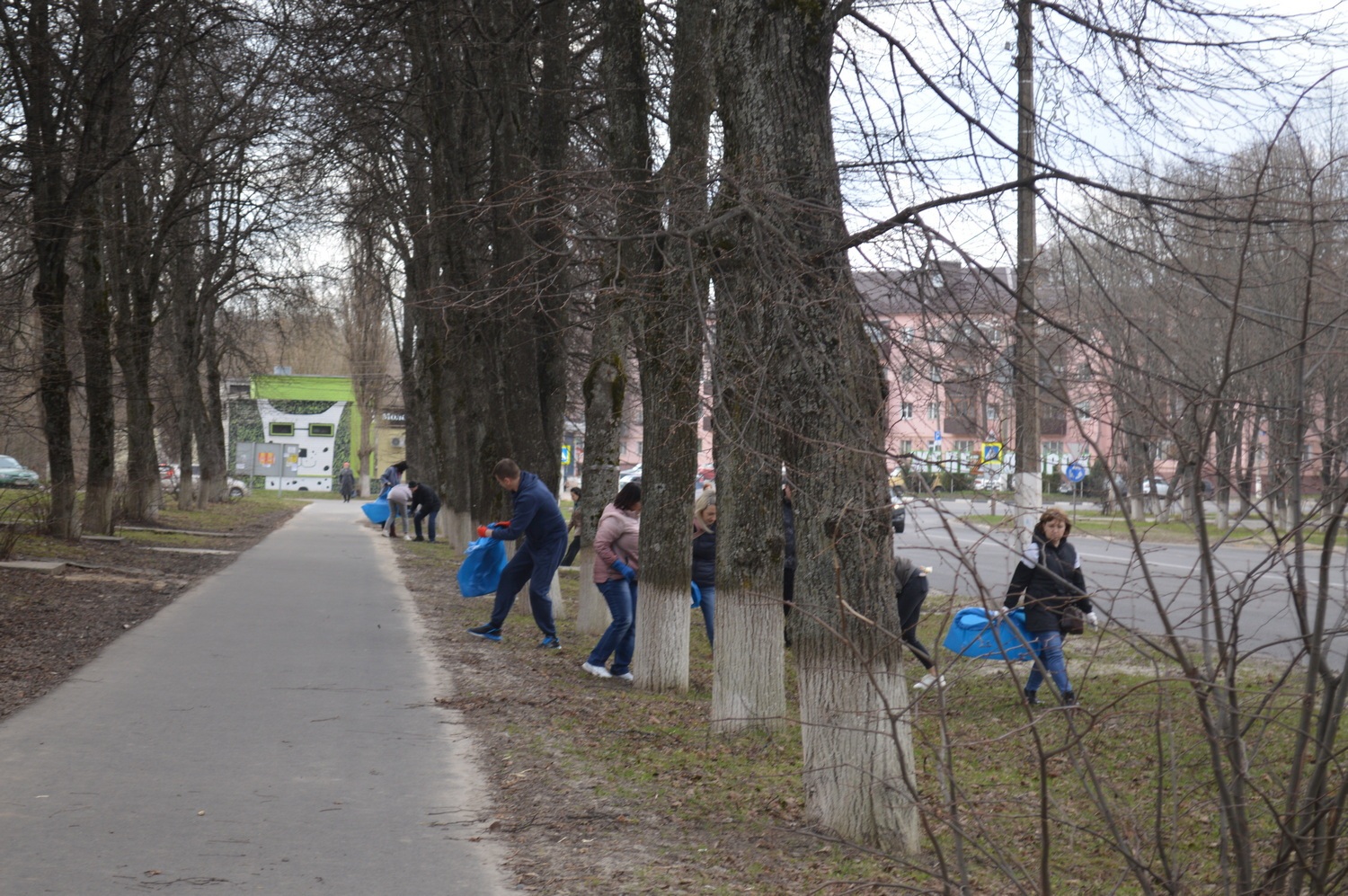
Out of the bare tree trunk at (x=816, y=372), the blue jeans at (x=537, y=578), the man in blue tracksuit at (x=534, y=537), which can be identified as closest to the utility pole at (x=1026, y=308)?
the bare tree trunk at (x=816, y=372)

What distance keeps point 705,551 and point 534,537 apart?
65.2 inches

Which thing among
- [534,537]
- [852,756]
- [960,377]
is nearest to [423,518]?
[534,537]

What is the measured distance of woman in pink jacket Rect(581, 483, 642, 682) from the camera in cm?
1149

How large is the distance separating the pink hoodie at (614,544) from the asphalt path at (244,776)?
1.69m

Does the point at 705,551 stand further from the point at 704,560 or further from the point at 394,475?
the point at 394,475

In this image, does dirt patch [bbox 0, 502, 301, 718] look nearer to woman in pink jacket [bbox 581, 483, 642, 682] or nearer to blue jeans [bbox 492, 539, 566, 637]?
blue jeans [bbox 492, 539, 566, 637]

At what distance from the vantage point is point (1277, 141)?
466 cm

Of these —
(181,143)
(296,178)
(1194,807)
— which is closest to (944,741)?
(1194,807)

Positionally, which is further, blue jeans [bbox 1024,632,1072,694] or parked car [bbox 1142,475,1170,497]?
blue jeans [bbox 1024,632,1072,694]

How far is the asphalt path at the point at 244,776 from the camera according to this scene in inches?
213

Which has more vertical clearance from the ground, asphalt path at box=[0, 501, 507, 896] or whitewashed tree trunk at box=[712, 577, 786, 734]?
whitewashed tree trunk at box=[712, 577, 786, 734]

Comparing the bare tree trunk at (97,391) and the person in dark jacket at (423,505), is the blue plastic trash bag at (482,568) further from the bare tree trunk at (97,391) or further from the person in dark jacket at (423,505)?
the person in dark jacket at (423,505)

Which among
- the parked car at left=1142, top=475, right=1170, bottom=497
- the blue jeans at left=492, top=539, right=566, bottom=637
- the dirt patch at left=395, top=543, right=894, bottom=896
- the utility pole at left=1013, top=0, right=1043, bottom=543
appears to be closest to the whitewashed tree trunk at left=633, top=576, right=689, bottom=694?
the dirt patch at left=395, top=543, right=894, bottom=896

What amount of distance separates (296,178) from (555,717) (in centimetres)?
1403
